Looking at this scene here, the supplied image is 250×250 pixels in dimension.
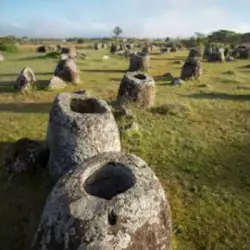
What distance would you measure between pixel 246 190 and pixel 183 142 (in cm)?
324

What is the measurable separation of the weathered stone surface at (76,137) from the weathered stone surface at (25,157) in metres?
0.42

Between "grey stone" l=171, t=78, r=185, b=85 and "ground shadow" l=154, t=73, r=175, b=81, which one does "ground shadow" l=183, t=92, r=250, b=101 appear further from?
"ground shadow" l=154, t=73, r=175, b=81

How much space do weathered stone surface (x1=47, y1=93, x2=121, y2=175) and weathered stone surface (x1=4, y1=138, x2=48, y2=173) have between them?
0.42 metres

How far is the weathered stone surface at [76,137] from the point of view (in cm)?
984

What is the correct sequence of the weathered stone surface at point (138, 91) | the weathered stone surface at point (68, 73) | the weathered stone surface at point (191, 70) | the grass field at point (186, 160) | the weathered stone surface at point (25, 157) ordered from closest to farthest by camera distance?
the grass field at point (186, 160) < the weathered stone surface at point (25, 157) < the weathered stone surface at point (138, 91) < the weathered stone surface at point (68, 73) < the weathered stone surface at point (191, 70)

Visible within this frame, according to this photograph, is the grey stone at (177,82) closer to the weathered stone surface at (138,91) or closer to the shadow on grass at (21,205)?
the weathered stone surface at (138,91)

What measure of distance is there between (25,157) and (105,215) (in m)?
4.77

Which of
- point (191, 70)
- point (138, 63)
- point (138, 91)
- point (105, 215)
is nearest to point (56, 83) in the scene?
point (138, 91)

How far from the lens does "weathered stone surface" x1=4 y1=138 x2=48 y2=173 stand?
1039 centimetres

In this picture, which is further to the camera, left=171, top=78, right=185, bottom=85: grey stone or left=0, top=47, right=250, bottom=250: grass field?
left=171, top=78, right=185, bottom=85: grey stone

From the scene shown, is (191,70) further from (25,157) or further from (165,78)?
(25,157)

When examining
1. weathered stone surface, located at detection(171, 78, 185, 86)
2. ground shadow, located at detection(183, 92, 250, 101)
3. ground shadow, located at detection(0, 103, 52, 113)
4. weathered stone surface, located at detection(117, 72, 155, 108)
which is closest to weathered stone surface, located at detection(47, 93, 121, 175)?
ground shadow, located at detection(0, 103, 52, 113)

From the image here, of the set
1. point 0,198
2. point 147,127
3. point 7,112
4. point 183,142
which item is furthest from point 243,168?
point 7,112

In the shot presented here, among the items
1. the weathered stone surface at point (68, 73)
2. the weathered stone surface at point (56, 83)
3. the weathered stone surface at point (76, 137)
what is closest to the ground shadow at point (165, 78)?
the weathered stone surface at point (68, 73)
